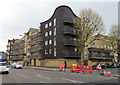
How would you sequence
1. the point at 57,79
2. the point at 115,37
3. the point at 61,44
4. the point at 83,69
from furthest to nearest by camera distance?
the point at 61,44
the point at 115,37
the point at 83,69
the point at 57,79

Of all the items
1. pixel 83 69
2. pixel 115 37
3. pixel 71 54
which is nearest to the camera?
pixel 83 69

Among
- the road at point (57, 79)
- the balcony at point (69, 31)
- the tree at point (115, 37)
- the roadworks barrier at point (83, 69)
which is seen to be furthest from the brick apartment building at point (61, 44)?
the road at point (57, 79)

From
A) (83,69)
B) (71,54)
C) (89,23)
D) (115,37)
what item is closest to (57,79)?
(83,69)

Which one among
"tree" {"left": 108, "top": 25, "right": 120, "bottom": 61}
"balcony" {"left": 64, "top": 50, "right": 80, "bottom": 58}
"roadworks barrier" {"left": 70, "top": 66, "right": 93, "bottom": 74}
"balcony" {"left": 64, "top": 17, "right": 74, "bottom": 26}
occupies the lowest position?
"roadworks barrier" {"left": 70, "top": 66, "right": 93, "bottom": 74}

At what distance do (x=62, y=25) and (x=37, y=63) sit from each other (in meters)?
18.8

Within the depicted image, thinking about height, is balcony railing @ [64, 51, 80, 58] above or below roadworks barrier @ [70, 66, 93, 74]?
above

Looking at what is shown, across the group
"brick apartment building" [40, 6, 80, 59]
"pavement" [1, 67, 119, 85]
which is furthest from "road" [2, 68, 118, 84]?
"brick apartment building" [40, 6, 80, 59]

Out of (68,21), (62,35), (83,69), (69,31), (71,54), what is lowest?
(83,69)

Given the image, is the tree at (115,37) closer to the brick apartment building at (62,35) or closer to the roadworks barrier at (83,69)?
the brick apartment building at (62,35)

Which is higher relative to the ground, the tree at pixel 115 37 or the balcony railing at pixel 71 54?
the tree at pixel 115 37

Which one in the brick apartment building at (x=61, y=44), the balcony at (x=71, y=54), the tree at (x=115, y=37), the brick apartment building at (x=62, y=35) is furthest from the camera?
the brick apartment building at (x=61, y=44)

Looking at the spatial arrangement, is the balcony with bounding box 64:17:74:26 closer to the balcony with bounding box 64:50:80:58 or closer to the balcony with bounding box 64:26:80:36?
the balcony with bounding box 64:26:80:36

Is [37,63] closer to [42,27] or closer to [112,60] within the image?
[42,27]

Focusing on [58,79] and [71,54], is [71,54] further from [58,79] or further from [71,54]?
[58,79]
